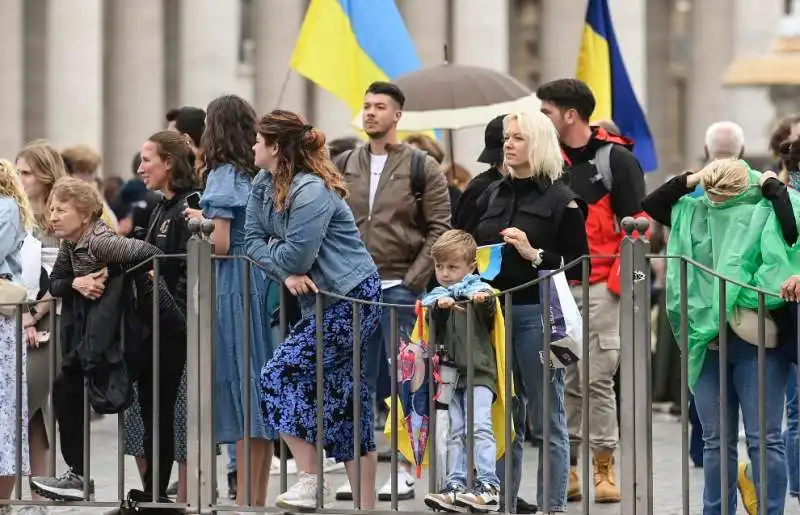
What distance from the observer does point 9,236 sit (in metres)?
13.1

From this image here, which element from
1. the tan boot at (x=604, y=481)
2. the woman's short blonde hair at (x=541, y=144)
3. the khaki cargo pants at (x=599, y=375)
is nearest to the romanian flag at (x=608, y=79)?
the khaki cargo pants at (x=599, y=375)

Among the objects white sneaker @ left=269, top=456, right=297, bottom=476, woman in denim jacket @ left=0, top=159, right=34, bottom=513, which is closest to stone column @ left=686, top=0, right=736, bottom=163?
white sneaker @ left=269, top=456, right=297, bottom=476

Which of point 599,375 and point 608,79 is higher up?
point 608,79

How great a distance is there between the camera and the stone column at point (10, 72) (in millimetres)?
49969

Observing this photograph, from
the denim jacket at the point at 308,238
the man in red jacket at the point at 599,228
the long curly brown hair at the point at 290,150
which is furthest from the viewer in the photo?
the man in red jacket at the point at 599,228

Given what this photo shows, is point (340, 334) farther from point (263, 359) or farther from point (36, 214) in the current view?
point (36, 214)

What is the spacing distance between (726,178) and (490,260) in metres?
1.47

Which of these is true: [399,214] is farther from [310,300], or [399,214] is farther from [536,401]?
[310,300]

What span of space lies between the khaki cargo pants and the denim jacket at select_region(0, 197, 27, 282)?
10.5 ft

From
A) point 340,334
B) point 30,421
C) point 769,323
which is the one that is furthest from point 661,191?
point 30,421

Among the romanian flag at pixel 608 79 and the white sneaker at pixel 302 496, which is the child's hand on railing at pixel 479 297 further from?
the romanian flag at pixel 608 79

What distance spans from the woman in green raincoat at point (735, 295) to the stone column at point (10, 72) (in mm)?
38800

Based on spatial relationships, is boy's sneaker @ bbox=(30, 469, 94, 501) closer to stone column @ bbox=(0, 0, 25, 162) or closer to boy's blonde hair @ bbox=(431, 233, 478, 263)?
boy's blonde hair @ bbox=(431, 233, 478, 263)

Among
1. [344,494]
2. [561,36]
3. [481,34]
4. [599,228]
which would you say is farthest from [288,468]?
[561,36]
